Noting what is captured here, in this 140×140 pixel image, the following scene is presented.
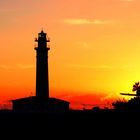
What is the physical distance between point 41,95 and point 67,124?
47193mm

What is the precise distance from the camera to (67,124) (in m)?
51.4

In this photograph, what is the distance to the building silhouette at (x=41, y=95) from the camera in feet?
322

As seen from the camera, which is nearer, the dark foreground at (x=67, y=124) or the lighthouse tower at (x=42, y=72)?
the dark foreground at (x=67, y=124)

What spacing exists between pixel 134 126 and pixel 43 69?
155ft

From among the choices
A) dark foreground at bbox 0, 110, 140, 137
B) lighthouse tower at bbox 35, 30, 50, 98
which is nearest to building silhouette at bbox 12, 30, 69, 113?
lighthouse tower at bbox 35, 30, 50, 98

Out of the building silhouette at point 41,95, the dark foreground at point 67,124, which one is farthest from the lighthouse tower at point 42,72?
the dark foreground at point 67,124

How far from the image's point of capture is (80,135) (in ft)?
164

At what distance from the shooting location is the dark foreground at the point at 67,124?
50219mm

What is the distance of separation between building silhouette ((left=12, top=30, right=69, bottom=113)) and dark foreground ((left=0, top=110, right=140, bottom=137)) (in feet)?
142

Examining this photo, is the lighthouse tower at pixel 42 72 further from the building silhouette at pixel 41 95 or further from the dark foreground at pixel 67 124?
the dark foreground at pixel 67 124

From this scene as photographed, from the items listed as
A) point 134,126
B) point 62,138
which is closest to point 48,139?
point 62,138

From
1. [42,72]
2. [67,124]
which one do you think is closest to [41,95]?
[42,72]

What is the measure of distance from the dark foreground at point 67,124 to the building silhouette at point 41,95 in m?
43.4

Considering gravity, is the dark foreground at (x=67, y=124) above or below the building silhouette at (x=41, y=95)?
below
